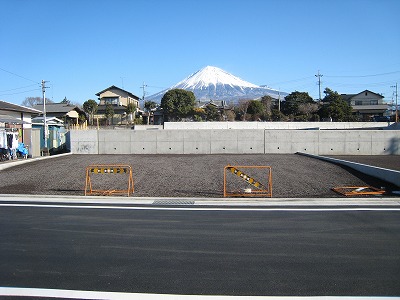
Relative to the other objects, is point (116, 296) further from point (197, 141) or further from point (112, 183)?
point (197, 141)

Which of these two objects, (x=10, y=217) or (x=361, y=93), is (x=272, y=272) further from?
(x=361, y=93)

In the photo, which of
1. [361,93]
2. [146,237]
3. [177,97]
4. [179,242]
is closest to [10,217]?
[146,237]

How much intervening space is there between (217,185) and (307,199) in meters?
4.10

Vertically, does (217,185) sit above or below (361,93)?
below

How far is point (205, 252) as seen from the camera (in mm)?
6168

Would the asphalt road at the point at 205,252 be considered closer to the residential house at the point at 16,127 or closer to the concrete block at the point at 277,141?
the residential house at the point at 16,127

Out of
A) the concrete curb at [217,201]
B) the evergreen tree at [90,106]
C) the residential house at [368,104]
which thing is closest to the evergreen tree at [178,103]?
the evergreen tree at [90,106]

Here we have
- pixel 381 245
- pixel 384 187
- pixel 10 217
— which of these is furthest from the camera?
pixel 384 187

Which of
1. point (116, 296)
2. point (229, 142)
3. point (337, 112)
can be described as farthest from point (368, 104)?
point (116, 296)

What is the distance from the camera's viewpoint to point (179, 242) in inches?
266

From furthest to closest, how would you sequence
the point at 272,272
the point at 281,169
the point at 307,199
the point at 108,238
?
the point at 281,169 → the point at 307,199 → the point at 108,238 → the point at 272,272

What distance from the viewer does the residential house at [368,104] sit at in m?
71.9

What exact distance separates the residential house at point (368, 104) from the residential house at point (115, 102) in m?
47.0

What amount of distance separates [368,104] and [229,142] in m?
55.6
